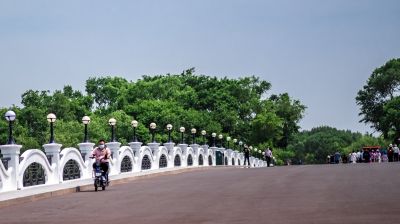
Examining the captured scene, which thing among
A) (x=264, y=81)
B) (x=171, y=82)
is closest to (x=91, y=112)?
(x=171, y=82)

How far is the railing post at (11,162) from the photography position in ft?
91.4

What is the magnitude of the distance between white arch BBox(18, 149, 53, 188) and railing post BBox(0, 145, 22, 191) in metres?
0.40

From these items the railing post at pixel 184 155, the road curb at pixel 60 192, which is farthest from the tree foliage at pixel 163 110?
the road curb at pixel 60 192

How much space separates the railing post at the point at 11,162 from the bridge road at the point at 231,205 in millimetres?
1910

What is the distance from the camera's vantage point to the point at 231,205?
2061 cm

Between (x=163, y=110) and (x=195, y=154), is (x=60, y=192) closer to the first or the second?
(x=195, y=154)

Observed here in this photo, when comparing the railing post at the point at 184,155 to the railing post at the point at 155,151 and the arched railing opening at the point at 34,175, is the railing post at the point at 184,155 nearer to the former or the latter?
the railing post at the point at 155,151

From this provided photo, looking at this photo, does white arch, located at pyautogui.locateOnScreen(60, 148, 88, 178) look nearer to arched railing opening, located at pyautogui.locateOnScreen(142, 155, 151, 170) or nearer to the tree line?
arched railing opening, located at pyautogui.locateOnScreen(142, 155, 151, 170)

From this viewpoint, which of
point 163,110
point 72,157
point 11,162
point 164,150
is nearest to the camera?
point 11,162

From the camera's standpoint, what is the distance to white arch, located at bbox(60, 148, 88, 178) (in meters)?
33.3

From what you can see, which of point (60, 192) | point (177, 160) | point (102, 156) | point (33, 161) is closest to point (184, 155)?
point (177, 160)

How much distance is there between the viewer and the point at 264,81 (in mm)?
132750

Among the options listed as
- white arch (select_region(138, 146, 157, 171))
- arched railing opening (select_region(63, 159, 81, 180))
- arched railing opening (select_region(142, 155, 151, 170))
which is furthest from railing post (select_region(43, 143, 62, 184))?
arched railing opening (select_region(142, 155, 151, 170))

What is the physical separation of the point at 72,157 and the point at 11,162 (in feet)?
21.9
